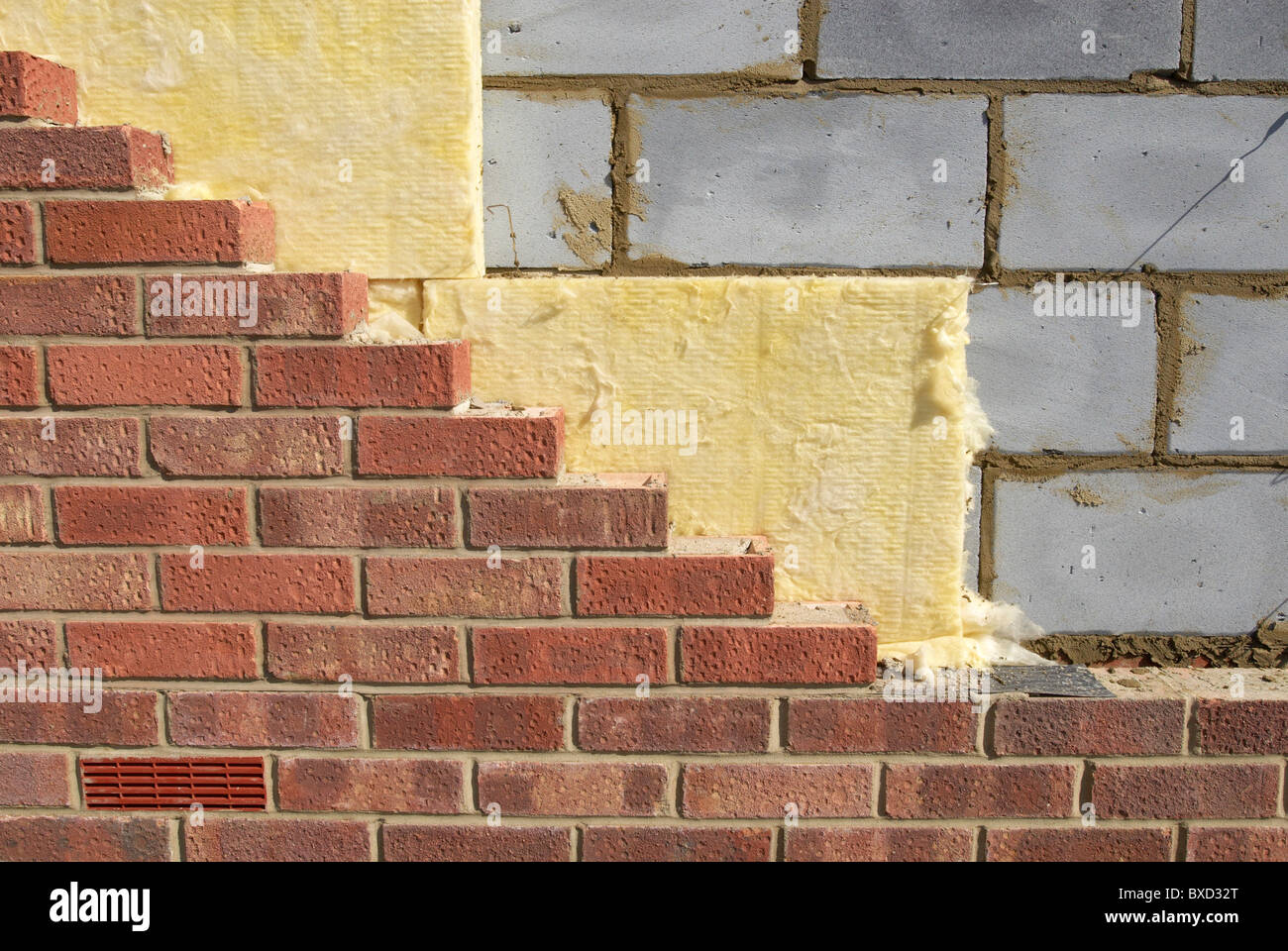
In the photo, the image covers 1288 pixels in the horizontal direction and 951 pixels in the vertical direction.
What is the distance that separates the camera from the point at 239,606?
1550 mm

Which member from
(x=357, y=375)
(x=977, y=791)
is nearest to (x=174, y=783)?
(x=357, y=375)

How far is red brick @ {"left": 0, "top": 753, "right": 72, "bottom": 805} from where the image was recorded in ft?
5.25

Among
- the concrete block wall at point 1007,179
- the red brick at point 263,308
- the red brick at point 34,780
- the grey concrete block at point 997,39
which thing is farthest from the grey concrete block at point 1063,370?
the red brick at point 34,780

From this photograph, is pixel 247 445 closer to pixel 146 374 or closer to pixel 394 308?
pixel 146 374

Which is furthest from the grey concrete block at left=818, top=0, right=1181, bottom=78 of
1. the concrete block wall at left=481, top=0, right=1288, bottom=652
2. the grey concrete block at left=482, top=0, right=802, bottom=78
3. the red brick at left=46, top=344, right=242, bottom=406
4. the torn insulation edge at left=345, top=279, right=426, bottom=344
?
the red brick at left=46, top=344, right=242, bottom=406

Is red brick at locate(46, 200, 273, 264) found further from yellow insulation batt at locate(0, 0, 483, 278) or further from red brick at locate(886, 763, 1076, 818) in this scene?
red brick at locate(886, 763, 1076, 818)

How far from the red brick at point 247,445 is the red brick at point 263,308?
15cm

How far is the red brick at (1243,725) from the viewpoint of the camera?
1621 mm

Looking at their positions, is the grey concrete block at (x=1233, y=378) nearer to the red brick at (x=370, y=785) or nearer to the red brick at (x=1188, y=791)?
the red brick at (x=1188, y=791)

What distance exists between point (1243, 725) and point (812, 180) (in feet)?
4.33

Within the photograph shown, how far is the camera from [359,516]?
5.00ft

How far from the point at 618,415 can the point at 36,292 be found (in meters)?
1.02

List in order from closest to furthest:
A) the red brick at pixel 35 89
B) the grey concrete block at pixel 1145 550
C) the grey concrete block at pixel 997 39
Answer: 1. the red brick at pixel 35 89
2. the grey concrete block at pixel 997 39
3. the grey concrete block at pixel 1145 550

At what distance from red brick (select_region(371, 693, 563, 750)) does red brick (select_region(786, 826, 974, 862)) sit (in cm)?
49
